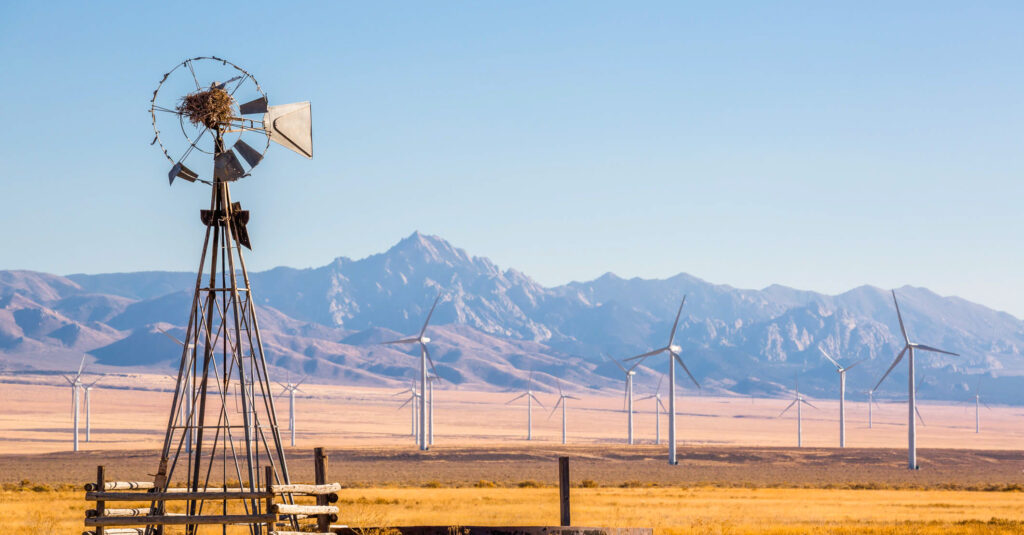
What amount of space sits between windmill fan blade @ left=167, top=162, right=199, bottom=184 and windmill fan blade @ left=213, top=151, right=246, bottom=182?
1.49 ft

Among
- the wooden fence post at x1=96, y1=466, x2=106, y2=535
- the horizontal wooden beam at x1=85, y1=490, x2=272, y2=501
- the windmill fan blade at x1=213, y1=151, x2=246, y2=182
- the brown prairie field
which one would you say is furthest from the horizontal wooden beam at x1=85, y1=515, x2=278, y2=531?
the brown prairie field

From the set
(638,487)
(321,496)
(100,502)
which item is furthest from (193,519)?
(638,487)

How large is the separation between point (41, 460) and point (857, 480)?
66246 millimetres

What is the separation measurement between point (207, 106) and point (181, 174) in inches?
47.9

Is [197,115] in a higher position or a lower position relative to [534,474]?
higher

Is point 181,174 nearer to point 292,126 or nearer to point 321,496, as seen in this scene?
point 292,126

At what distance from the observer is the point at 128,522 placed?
19281mm

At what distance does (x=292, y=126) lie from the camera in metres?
21.3

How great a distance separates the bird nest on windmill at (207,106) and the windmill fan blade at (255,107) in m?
0.35

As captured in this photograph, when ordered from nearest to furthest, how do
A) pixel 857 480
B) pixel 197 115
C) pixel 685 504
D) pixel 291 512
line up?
pixel 291 512 < pixel 197 115 < pixel 685 504 < pixel 857 480

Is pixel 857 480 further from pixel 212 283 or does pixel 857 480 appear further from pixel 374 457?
pixel 212 283

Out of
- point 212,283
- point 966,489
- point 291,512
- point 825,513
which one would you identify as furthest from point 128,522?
point 966,489

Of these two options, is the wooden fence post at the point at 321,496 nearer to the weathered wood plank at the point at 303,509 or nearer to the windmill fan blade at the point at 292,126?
the weathered wood plank at the point at 303,509

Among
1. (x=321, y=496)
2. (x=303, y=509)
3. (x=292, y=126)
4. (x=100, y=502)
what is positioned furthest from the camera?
(x=292, y=126)
